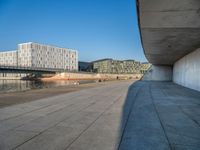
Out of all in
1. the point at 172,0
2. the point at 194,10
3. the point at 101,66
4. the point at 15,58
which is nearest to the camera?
the point at 172,0

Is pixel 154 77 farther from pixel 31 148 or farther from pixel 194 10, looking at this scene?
pixel 31 148

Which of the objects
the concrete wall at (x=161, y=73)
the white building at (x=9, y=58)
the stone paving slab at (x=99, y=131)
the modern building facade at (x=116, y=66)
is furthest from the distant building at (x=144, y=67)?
the stone paving slab at (x=99, y=131)

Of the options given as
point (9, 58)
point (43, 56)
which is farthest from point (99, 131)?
point (9, 58)

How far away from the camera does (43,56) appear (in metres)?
114

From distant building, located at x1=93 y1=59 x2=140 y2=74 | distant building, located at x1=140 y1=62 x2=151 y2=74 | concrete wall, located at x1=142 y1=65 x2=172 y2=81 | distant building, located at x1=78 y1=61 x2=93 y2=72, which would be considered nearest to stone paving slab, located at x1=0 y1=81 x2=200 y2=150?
concrete wall, located at x1=142 y1=65 x2=172 y2=81

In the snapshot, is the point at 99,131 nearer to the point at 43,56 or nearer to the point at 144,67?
the point at 43,56

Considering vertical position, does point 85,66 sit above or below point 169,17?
above

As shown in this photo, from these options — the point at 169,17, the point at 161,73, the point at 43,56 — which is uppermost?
the point at 43,56

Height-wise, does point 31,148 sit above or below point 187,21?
below

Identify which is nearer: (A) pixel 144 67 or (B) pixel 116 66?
(A) pixel 144 67

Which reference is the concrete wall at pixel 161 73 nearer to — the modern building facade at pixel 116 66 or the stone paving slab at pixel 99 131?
the stone paving slab at pixel 99 131

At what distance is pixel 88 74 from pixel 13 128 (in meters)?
98.8

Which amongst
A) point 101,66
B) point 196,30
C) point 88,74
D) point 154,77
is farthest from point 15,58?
point 196,30

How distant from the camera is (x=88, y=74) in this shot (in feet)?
341
